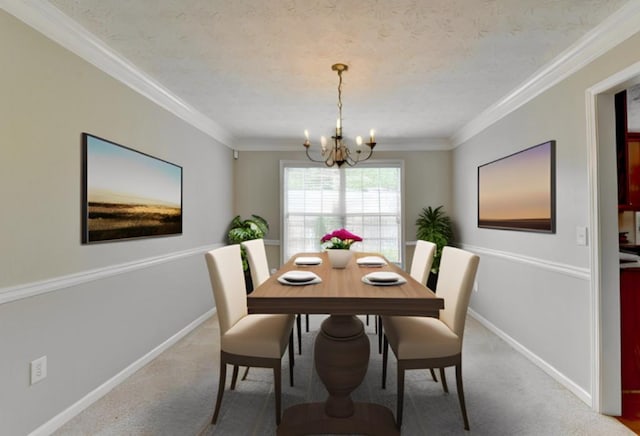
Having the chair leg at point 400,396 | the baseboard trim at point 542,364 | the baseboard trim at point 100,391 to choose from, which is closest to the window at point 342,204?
the baseboard trim at point 542,364

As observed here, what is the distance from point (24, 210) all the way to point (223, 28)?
155cm

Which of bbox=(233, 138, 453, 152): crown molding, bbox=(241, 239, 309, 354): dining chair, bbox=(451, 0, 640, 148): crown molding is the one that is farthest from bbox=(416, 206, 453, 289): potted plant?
bbox=(241, 239, 309, 354): dining chair

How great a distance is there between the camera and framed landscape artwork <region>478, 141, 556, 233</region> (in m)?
2.75

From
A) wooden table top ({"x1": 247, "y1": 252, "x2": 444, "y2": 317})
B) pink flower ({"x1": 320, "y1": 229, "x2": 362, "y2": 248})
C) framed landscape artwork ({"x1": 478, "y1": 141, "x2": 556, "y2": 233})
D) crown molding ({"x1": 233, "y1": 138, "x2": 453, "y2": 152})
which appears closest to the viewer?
wooden table top ({"x1": 247, "y1": 252, "x2": 444, "y2": 317})

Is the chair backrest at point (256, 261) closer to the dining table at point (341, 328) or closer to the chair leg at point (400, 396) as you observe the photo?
the dining table at point (341, 328)

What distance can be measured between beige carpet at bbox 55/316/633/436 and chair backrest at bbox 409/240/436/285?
2.51 ft

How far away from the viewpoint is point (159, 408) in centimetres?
220

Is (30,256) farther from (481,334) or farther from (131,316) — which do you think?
(481,334)

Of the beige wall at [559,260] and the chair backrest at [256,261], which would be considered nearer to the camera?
the beige wall at [559,260]

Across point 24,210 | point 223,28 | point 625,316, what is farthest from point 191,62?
point 625,316

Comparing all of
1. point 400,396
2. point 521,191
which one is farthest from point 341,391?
point 521,191

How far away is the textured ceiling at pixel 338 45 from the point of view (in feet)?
6.35

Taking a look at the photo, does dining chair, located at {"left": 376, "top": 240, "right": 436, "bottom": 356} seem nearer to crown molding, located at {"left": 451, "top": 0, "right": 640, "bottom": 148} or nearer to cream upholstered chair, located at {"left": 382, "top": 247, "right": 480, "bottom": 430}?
cream upholstered chair, located at {"left": 382, "top": 247, "right": 480, "bottom": 430}

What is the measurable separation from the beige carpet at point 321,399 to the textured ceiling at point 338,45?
244 centimetres
